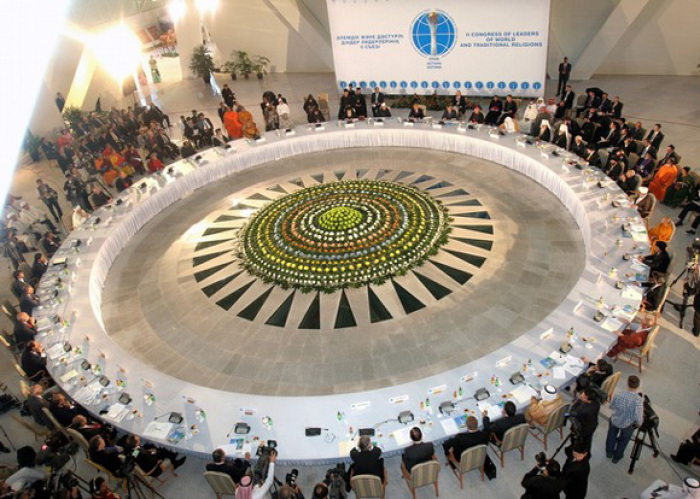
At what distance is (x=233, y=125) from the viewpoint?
1820cm

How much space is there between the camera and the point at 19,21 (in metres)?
19.3

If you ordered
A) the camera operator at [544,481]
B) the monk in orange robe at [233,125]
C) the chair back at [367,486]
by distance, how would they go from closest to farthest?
the camera operator at [544,481], the chair back at [367,486], the monk in orange robe at [233,125]

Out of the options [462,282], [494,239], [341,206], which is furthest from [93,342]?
[494,239]

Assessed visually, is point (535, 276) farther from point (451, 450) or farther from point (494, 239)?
point (451, 450)

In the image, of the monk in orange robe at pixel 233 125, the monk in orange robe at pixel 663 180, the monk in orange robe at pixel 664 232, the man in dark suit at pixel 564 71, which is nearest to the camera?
the monk in orange robe at pixel 664 232

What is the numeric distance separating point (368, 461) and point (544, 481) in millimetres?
2220

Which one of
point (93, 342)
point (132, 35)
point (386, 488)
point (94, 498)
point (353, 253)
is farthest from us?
point (132, 35)

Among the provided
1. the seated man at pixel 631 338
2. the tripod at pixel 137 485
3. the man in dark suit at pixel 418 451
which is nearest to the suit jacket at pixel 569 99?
the seated man at pixel 631 338

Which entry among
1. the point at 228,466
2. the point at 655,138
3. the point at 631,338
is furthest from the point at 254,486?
the point at 655,138

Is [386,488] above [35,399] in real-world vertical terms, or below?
below

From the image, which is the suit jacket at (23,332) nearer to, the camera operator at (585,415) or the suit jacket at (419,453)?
the suit jacket at (419,453)

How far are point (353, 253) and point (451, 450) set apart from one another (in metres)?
5.53

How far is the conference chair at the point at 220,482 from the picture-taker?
6.83m

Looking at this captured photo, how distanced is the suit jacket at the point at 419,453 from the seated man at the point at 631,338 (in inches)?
150
